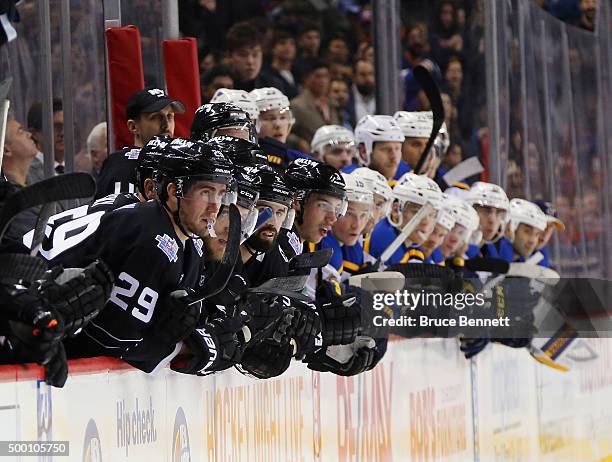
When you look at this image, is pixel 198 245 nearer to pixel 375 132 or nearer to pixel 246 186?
pixel 246 186

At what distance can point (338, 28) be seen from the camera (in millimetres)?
11398

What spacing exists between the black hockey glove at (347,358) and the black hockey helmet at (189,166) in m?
1.19

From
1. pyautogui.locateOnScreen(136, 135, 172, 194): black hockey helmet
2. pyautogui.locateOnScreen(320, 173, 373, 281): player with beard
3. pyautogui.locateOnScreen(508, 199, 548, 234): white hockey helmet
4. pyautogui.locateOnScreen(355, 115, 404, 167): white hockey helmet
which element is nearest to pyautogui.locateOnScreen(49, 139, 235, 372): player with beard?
pyautogui.locateOnScreen(136, 135, 172, 194): black hockey helmet

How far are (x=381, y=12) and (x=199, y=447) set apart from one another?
4.45m

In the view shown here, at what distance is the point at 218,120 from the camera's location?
17.7 ft

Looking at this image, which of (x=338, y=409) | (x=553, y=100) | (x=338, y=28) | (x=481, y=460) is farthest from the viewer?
(x=338, y=28)

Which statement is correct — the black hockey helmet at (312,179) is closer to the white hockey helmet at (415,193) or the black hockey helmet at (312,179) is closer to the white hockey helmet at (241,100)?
the white hockey helmet at (241,100)

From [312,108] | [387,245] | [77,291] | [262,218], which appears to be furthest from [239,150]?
[312,108]

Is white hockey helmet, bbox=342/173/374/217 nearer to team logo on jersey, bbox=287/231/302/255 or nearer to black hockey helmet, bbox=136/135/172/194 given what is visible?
team logo on jersey, bbox=287/231/302/255

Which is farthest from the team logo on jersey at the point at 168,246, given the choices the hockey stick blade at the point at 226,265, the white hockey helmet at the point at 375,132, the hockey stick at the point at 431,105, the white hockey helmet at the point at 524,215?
the white hockey helmet at the point at 524,215

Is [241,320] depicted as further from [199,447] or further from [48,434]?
[48,434]

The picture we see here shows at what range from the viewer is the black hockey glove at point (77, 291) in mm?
3486

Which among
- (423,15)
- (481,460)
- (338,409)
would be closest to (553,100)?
(423,15)

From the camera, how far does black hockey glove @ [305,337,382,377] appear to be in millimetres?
5371
